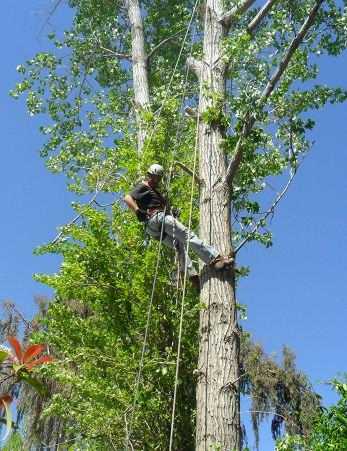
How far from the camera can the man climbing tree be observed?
5.28 metres

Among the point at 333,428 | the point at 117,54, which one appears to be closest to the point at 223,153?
the point at 333,428

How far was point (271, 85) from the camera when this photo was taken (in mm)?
5520

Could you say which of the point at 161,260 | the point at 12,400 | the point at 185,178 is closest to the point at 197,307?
the point at 161,260

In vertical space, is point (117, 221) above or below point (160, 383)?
above

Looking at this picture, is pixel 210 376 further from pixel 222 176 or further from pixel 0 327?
pixel 0 327

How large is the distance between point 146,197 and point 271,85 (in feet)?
4.78

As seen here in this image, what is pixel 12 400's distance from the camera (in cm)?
154

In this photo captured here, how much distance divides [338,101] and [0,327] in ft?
23.2

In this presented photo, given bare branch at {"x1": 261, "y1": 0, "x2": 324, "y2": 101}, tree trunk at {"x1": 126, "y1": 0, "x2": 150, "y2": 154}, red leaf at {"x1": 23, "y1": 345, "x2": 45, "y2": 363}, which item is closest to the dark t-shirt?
bare branch at {"x1": 261, "y1": 0, "x2": 324, "y2": 101}

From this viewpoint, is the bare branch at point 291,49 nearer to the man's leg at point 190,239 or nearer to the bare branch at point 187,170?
the bare branch at point 187,170

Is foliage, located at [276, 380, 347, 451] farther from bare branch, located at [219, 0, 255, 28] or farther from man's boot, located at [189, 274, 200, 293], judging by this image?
bare branch, located at [219, 0, 255, 28]

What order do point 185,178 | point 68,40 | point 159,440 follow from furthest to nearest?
point 68,40 < point 185,178 < point 159,440

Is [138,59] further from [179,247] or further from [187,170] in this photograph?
[179,247]

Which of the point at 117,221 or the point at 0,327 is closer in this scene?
the point at 117,221
